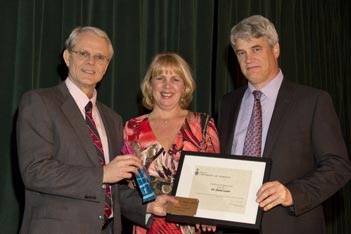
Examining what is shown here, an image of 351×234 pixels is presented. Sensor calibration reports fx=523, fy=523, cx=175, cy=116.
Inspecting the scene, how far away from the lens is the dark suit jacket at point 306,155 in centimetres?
257

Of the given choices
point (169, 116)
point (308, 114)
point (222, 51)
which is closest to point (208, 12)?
point (222, 51)

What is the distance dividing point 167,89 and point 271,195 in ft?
2.98

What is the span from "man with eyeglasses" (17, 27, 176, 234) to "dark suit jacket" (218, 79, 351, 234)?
0.58 metres

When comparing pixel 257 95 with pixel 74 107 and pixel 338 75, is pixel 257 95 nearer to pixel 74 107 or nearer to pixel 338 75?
pixel 74 107

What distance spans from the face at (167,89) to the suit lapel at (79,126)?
1.77ft

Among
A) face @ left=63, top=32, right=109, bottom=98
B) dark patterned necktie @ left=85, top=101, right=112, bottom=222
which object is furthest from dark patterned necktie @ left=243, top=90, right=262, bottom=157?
face @ left=63, top=32, right=109, bottom=98

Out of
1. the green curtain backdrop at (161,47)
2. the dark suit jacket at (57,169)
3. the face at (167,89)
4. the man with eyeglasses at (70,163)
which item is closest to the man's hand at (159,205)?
the man with eyeglasses at (70,163)

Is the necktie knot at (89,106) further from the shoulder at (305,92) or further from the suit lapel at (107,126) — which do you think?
the shoulder at (305,92)

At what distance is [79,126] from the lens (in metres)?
2.59

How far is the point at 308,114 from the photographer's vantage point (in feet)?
8.67

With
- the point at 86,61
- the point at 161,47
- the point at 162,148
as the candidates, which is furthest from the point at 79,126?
the point at 161,47

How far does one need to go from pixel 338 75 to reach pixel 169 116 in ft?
11.4

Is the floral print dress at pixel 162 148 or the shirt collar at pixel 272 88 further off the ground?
the shirt collar at pixel 272 88

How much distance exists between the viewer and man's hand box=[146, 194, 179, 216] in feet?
8.71
